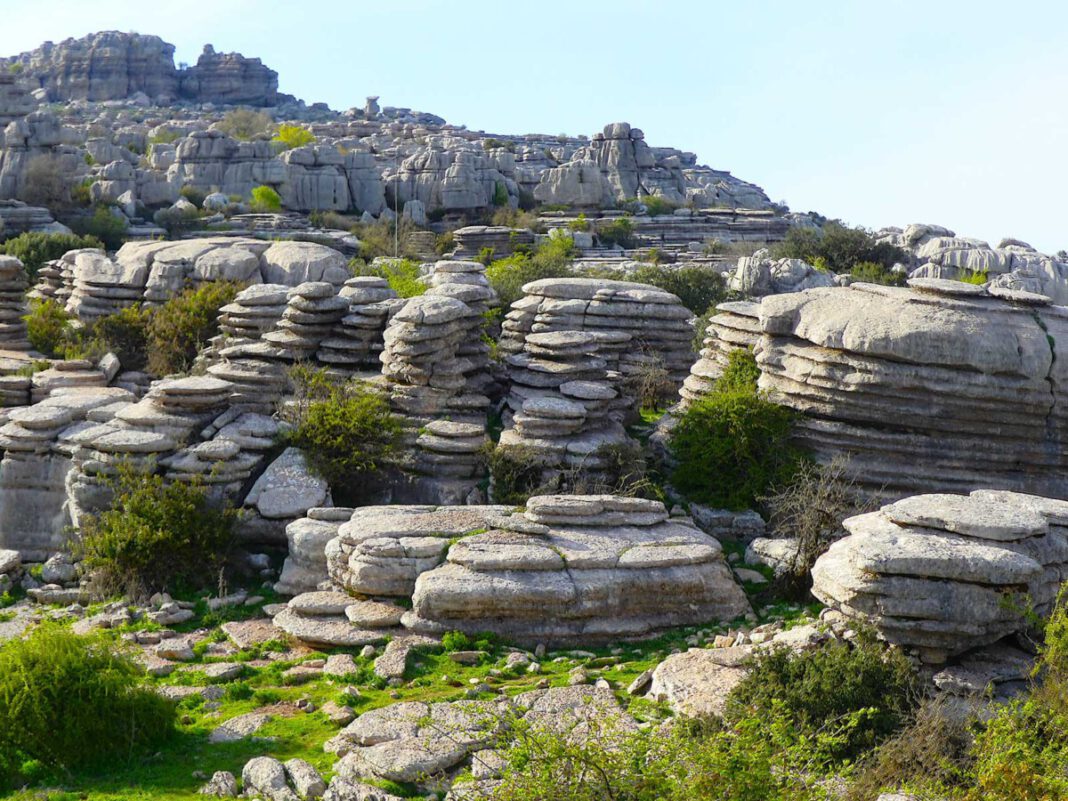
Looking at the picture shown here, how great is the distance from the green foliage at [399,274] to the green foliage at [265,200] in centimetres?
2206

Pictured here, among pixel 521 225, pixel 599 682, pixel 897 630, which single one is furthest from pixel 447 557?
pixel 521 225

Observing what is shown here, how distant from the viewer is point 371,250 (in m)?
34.5

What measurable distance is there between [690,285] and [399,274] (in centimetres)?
617

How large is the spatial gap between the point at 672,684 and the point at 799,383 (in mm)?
5964

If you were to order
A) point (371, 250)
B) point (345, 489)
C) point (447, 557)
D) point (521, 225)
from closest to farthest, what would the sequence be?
point (447, 557), point (345, 489), point (371, 250), point (521, 225)

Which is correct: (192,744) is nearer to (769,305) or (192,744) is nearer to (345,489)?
(345,489)

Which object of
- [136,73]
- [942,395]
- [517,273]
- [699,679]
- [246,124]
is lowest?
[699,679]

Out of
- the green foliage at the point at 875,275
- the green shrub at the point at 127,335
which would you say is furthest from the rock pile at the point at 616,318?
the green foliage at the point at 875,275

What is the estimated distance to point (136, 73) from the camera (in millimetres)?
103188

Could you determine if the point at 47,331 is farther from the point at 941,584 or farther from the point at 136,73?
the point at 136,73

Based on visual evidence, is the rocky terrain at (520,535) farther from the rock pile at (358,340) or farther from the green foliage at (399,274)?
the green foliage at (399,274)

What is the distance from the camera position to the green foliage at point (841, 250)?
101ft

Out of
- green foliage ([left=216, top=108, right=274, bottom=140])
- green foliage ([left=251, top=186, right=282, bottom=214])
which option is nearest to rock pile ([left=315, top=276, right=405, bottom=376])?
green foliage ([left=251, top=186, right=282, bottom=214])

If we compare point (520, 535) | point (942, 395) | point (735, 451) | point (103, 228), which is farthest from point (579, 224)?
point (520, 535)
